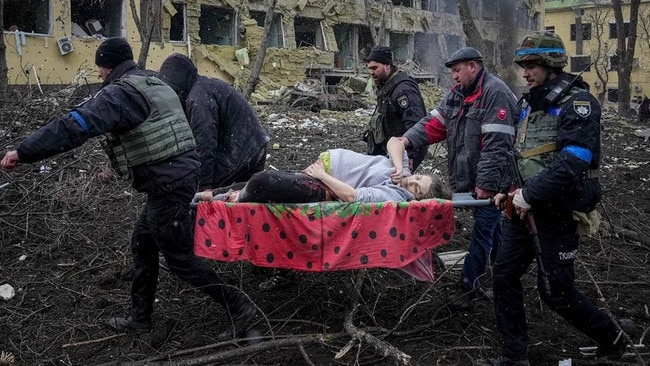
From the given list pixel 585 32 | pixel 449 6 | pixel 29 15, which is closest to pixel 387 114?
pixel 29 15

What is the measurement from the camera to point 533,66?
3375 millimetres

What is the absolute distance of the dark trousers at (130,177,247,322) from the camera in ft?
12.4

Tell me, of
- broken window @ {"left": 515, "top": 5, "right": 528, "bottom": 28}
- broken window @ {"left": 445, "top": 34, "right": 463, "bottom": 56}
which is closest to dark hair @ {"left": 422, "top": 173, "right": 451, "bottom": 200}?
broken window @ {"left": 445, "top": 34, "right": 463, "bottom": 56}

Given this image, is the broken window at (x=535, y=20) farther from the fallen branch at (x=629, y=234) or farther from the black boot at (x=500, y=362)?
the black boot at (x=500, y=362)

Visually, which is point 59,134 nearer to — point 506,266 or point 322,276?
point 322,276

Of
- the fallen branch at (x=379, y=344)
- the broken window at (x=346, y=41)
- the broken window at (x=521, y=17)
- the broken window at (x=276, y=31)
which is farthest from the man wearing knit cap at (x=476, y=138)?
the broken window at (x=521, y=17)

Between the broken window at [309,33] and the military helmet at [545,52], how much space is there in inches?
988

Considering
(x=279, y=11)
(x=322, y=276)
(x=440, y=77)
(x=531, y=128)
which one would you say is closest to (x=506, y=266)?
(x=531, y=128)

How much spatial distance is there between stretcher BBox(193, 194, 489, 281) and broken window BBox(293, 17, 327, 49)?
81.2 ft

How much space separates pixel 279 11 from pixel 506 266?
23.9 meters

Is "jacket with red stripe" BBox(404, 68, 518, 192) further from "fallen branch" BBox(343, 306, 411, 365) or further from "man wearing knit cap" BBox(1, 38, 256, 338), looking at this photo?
"man wearing knit cap" BBox(1, 38, 256, 338)

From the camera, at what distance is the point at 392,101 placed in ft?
17.3

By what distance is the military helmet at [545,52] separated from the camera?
10.9 feet

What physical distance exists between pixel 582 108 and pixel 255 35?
74.6 ft
